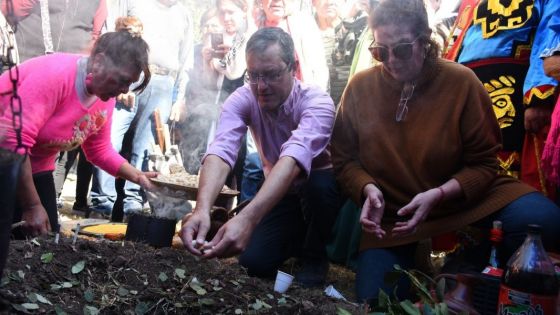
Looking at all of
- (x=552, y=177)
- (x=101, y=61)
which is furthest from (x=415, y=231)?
(x=101, y=61)

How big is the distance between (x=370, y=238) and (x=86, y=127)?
76.2 inches

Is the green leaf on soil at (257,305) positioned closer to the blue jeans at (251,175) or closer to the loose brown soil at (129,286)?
the loose brown soil at (129,286)

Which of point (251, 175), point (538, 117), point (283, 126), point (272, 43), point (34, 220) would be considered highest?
point (272, 43)

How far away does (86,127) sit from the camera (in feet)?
12.2

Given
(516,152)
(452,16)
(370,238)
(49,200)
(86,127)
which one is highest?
(452,16)

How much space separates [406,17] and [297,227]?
155 cm

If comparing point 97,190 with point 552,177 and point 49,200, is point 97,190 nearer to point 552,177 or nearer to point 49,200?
point 49,200

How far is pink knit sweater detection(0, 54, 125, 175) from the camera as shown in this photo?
324 cm

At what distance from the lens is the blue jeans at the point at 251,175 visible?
5.15 metres

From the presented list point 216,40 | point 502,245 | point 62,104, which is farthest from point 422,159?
point 216,40

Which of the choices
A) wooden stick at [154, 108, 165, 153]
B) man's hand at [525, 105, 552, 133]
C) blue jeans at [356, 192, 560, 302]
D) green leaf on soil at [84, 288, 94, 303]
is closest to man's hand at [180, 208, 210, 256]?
green leaf on soil at [84, 288, 94, 303]

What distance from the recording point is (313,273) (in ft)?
12.0

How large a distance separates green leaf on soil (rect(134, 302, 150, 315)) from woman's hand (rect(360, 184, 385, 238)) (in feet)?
3.69

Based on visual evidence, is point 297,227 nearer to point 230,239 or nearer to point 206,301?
point 230,239
